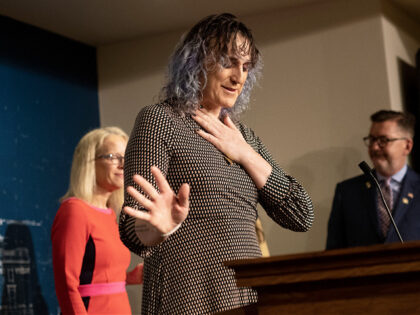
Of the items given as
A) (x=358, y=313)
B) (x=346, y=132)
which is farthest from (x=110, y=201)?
(x=358, y=313)

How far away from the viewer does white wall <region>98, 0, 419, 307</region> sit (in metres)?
4.95

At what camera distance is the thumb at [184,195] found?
1.45 metres

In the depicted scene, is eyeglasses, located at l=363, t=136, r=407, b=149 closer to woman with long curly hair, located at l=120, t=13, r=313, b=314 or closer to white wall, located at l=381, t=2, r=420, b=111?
white wall, located at l=381, t=2, r=420, b=111

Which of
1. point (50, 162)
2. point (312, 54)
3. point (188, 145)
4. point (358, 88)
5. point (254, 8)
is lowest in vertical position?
point (188, 145)

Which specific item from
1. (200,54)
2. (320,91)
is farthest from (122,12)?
(200,54)

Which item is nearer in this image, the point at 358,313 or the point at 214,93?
the point at 358,313

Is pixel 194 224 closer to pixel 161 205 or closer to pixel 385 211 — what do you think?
pixel 161 205

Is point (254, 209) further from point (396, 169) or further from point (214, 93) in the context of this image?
point (396, 169)

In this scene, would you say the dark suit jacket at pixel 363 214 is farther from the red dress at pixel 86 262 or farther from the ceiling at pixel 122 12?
the red dress at pixel 86 262

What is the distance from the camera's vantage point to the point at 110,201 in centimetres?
384

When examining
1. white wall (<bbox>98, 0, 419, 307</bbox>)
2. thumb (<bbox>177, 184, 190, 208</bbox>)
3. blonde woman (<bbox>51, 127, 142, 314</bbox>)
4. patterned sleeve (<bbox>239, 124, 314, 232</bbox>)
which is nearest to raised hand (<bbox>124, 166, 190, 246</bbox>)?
thumb (<bbox>177, 184, 190, 208</bbox>)

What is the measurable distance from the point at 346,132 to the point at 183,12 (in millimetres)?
1536

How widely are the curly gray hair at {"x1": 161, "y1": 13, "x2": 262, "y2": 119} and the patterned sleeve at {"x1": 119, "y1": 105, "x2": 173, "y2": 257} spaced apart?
0.42ft

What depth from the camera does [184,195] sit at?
145cm
